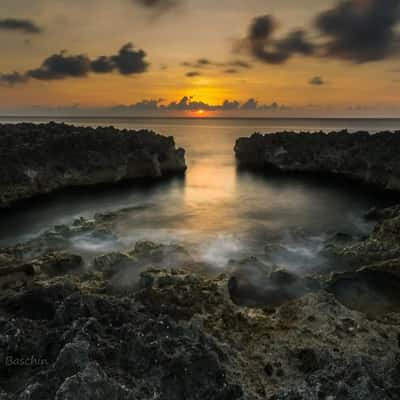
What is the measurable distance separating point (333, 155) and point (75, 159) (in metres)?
48.0

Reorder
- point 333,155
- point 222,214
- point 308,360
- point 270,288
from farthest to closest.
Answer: point 333,155 < point 222,214 < point 270,288 < point 308,360

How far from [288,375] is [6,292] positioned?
49.6 ft

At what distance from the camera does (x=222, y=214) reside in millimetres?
43125

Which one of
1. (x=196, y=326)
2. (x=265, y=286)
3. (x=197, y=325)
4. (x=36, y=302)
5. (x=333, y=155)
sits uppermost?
(x=333, y=155)

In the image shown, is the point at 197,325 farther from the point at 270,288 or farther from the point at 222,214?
the point at 222,214

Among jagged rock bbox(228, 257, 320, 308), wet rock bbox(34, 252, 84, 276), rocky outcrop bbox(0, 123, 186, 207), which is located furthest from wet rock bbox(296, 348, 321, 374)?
rocky outcrop bbox(0, 123, 186, 207)

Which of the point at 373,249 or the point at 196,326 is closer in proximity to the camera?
the point at 196,326

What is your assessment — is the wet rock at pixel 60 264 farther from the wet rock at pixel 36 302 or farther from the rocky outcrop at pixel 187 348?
the wet rock at pixel 36 302

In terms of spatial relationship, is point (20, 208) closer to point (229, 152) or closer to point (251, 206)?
point (251, 206)

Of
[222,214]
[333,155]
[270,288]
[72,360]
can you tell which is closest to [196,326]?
[72,360]

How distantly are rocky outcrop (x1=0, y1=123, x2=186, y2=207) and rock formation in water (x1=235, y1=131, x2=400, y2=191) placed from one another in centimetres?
2095

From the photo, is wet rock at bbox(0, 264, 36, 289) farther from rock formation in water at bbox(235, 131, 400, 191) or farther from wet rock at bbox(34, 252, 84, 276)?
rock formation in water at bbox(235, 131, 400, 191)

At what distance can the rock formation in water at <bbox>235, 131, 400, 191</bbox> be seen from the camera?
57.6 m

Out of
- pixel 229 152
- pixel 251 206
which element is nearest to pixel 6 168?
pixel 251 206
